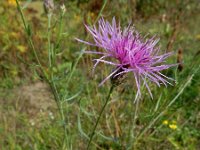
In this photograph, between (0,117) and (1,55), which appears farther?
(1,55)

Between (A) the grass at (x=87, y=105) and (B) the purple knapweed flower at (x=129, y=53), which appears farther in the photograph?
(A) the grass at (x=87, y=105)

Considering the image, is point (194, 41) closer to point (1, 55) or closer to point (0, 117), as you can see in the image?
point (1, 55)

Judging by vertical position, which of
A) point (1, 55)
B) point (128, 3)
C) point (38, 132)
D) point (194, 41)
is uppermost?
point (128, 3)

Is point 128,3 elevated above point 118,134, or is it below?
above

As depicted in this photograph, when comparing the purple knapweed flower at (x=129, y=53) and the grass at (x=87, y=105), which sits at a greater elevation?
the purple knapweed flower at (x=129, y=53)

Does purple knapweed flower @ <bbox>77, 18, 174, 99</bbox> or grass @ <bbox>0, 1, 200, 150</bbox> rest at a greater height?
purple knapweed flower @ <bbox>77, 18, 174, 99</bbox>

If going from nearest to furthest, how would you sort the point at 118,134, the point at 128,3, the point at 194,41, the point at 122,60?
1. the point at 122,60
2. the point at 118,134
3. the point at 128,3
4. the point at 194,41

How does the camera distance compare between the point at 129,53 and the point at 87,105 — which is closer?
the point at 129,53

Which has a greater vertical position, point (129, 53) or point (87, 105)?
point (129, 53)

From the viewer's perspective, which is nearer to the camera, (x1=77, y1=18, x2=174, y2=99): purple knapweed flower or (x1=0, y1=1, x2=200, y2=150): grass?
(x1=77, y1=18, x2=174, y2=99): purple knapweed flower

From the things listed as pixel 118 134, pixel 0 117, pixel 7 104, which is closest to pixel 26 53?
pixel 7 104

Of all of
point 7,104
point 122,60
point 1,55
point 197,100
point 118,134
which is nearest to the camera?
point 122,60
